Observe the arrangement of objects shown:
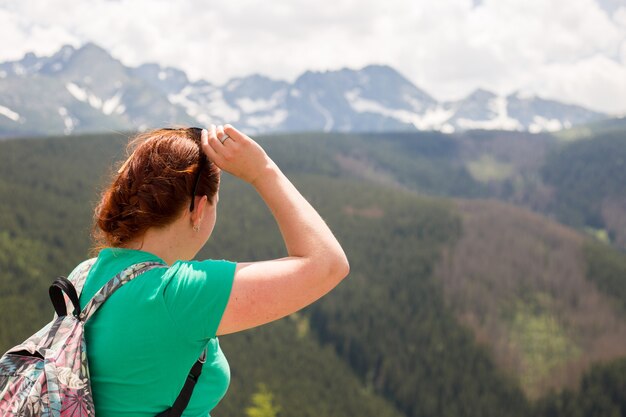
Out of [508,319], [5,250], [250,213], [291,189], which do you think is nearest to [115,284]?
[291,189]

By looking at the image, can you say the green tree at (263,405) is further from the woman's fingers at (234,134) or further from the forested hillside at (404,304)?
the woman's fingers at (234,134)

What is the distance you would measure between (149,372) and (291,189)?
3.97 ft

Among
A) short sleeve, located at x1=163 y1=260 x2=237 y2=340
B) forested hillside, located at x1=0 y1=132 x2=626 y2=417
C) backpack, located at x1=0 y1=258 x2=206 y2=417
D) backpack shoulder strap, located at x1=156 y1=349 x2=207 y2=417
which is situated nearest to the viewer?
backpack, located at x1=0 y1=258 x2=206 y2=417

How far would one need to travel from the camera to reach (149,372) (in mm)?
3379

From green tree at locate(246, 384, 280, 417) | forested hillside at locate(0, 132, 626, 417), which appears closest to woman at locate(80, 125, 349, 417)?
forested hillside at locate(0, 132, 626, 417)

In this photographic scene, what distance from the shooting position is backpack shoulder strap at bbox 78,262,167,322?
338 centimetres

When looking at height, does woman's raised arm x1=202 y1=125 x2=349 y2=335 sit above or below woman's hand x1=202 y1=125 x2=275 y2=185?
below

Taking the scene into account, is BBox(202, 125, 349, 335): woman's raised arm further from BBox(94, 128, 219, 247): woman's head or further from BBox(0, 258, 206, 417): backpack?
BBox(0, 258, 206, 417): backpack

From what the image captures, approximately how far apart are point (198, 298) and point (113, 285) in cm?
49

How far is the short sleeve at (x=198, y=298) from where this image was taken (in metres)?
3.28

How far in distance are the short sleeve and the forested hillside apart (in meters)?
88.0

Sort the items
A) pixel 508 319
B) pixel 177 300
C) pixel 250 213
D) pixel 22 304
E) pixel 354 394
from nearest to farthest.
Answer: pixel 177 300 < pixel 22 304 < pixel 354 394 < pixel 508 319 < pixel 250 213

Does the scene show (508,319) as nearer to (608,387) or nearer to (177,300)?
(608,387)

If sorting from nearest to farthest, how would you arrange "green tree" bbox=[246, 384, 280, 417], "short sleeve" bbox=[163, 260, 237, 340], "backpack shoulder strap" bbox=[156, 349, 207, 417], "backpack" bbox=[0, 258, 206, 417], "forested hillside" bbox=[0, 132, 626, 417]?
"backpack" bbox=[0, 258, 206, 417] → "short sleeve" bbox=[163, 260, 237, 340] → "backpack shoulder strap" bbox=[156, 349, 207, 417] → "green tree" bbox=[246, 384, 280, 417] → "forested hillside" bbox=[0, 132, 626, 417]
